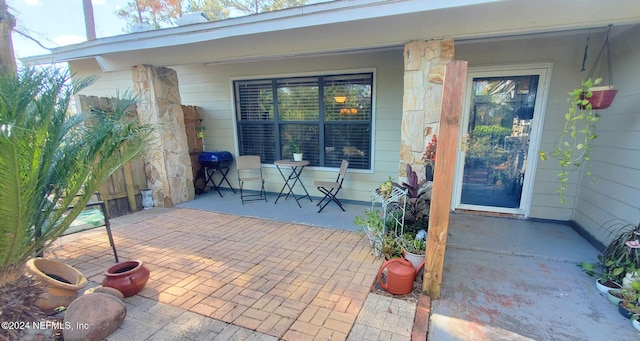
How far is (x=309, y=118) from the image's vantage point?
4.44 metres

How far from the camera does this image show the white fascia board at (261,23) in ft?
7.59

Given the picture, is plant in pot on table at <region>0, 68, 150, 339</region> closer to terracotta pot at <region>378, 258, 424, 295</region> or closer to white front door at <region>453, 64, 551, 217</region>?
terracotta pot at <region>378, 258, 424, 295</region>

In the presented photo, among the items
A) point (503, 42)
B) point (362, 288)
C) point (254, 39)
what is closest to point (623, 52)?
point (503, 42)

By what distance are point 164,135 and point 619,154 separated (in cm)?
568

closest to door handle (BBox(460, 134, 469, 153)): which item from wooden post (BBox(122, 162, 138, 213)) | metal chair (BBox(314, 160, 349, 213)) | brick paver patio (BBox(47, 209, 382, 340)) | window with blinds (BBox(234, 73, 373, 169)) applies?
window with blinds (BBox(234, 73, 373, 169))

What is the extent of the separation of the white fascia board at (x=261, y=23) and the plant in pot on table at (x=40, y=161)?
1.20 meters

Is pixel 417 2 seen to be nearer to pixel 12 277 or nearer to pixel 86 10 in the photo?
pixel 12 277

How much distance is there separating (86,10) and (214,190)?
25.8 ft

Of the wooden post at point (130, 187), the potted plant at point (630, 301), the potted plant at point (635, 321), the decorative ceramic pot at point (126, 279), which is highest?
the wooden post at point (130, 187)

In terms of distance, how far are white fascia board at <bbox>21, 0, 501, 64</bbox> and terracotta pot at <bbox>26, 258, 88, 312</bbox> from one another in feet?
5.41

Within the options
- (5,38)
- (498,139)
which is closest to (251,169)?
(5,38)

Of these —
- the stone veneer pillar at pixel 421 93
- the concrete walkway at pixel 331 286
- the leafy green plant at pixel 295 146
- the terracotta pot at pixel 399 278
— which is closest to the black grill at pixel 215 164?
the leafy green plant at pixel 295 146

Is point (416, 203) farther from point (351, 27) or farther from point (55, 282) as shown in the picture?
point (55, 282)

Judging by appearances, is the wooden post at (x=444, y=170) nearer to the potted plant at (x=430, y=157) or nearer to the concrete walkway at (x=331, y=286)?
the concrete walkway at (x=331, y=286)
